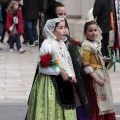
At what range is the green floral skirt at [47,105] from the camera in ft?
19.7

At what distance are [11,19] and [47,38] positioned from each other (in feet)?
30.3

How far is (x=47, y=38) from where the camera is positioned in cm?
616

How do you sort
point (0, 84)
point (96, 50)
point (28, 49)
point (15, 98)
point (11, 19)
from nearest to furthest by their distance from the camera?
point (96, 50) → point (15, 98) → point (0, 84) → point (11, 19) → point (28, 49)

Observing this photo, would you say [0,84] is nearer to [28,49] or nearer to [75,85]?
[75,85]

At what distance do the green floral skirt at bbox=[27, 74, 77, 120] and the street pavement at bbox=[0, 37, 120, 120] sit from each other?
6.59ft

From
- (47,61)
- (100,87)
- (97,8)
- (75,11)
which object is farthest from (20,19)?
(47,61)

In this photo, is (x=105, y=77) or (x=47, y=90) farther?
(x=105, y=77)

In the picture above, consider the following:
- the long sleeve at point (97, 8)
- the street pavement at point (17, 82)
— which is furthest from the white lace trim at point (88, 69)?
the long sleeve at point (97, 8)

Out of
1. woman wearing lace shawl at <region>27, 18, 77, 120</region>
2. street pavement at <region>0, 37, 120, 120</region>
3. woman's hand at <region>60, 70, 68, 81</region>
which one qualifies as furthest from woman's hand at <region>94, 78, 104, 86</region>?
street pavement at <region>0, 37, 120, 120</region>

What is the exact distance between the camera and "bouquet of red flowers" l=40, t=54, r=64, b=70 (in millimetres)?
5996

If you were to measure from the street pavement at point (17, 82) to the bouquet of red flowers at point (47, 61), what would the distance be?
220 centimetres

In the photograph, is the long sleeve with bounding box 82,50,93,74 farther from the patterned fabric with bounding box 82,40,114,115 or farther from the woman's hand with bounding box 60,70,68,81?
the woman's hand with bounding box 60,70,68,81

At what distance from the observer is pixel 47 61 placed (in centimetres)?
600

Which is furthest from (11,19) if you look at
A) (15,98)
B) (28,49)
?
(15,98)
